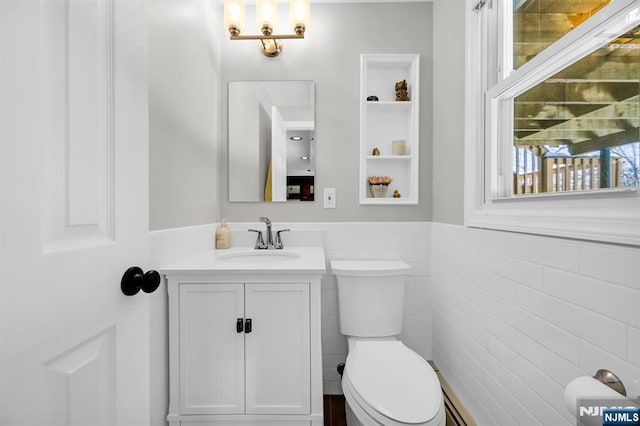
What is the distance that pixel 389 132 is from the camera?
1.98 metres

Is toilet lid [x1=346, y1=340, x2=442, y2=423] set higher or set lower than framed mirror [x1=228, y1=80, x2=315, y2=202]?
lower

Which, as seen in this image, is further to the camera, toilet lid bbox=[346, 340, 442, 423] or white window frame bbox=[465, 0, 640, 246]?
toilet lid bbox=[346, 340, 442, 423]

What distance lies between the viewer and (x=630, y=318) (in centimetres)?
68

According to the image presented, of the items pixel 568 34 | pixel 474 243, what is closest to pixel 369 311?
pixel 474 243

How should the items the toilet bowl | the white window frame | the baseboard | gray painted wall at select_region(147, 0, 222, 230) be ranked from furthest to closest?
1. the baseboard
2. gray painted wall at select_region(147, 0, 222, 230)
3. the toilet bowl
4. the white window frame

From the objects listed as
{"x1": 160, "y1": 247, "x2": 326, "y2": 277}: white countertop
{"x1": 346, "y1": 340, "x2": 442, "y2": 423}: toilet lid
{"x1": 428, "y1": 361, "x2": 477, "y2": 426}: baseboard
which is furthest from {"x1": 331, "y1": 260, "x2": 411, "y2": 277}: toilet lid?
{"x1": 428, "y1": 361, "x2": 477, "y2": 426}: baseboard

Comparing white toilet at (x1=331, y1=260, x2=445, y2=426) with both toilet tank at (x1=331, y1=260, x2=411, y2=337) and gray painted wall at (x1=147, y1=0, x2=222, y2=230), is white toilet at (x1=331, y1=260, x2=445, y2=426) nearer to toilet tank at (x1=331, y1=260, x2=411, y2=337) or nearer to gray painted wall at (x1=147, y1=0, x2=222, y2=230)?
toilet tank at (x1=331, y1=260, x2=411, y2=337)

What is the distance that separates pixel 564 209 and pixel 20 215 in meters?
1.24

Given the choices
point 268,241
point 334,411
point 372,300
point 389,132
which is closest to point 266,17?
point 389,132

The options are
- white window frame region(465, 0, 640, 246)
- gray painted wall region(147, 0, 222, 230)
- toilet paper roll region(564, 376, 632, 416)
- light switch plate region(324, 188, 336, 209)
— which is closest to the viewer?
toilet paper roll region(564, 376, 632, 416)

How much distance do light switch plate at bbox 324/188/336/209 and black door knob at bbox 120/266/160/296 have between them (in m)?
1.33

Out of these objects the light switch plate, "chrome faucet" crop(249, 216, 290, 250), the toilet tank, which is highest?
the light switch plate

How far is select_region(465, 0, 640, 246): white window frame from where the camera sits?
2.44ft

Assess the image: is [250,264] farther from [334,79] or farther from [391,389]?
[334,79]
